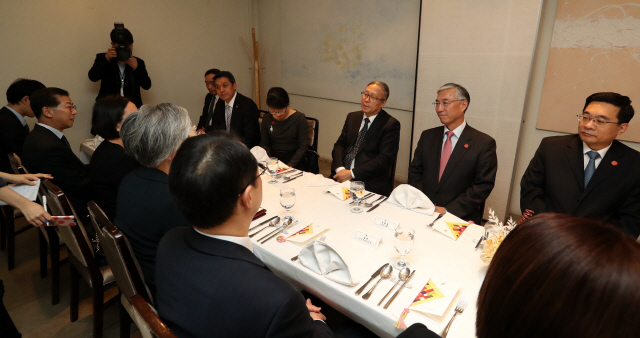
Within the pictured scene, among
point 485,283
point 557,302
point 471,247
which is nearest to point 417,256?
point 471,247

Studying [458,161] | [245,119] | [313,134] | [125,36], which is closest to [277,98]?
[313,134]

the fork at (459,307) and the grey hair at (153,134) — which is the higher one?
the grey hair at (153,134)

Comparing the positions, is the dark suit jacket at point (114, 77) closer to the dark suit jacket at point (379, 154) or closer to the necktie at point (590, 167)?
the dark suit jacket at point (379, 154)

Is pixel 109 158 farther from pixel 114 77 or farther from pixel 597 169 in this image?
pixel 597 169

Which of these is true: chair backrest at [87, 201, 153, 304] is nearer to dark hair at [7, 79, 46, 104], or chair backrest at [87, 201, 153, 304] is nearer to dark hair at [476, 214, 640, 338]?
dark hair at [476, 214, 640, 338]

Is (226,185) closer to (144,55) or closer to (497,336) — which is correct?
(497,336)

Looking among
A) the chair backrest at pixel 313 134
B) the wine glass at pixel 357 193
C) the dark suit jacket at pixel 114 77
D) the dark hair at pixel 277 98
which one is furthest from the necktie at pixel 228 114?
the wine glass at pixel 357 193

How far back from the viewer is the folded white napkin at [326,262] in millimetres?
1333

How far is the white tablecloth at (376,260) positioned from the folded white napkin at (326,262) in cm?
3

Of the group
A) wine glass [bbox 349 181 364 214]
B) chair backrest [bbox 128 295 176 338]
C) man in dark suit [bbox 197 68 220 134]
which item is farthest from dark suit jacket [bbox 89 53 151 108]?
chair backrest [bbox 128 295 176 338]

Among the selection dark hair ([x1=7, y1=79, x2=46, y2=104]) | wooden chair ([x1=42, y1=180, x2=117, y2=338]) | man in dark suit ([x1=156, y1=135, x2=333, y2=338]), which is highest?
dark hair ([x1=7, y1=79, x2=46, y2=104])

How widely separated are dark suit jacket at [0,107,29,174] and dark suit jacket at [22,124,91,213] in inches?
30.6

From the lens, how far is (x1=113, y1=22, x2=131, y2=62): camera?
404cm

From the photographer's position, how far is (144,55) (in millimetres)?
4844
